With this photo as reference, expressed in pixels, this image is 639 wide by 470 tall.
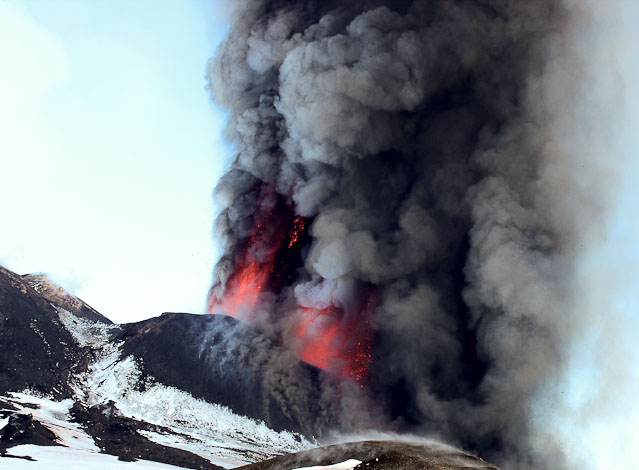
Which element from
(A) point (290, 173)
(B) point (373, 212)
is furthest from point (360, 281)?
(A) point (290, 173)

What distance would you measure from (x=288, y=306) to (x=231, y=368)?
9.44m

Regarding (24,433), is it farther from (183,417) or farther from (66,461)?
(183,417)

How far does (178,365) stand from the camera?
156 ft

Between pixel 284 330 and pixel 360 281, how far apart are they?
7.34 m

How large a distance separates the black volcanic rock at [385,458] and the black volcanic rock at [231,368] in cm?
2364

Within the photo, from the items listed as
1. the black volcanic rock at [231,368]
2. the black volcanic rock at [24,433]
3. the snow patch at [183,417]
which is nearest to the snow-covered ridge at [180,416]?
the snow patch at [183,417]

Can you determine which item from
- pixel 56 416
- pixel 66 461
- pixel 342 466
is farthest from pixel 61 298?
pixel 342 466

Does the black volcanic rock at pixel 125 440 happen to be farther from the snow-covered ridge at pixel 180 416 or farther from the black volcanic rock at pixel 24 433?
the black volcanic rock at pixel 24 433

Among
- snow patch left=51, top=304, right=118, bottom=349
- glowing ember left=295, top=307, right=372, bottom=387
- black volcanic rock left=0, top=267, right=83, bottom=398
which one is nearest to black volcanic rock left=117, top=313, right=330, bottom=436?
snow patch left=51, top=304, right=118, bottom=349

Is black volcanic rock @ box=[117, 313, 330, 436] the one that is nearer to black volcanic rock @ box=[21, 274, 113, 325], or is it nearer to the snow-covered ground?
black volcanic rock @ box=[21, 274, 113, 325]

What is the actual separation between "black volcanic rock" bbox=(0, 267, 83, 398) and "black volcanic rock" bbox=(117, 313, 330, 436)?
481 cm

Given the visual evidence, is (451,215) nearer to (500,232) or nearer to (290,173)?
(500,232)

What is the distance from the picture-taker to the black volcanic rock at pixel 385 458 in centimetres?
1872

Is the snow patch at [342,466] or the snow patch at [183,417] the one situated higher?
the snow patch at [183,417]
